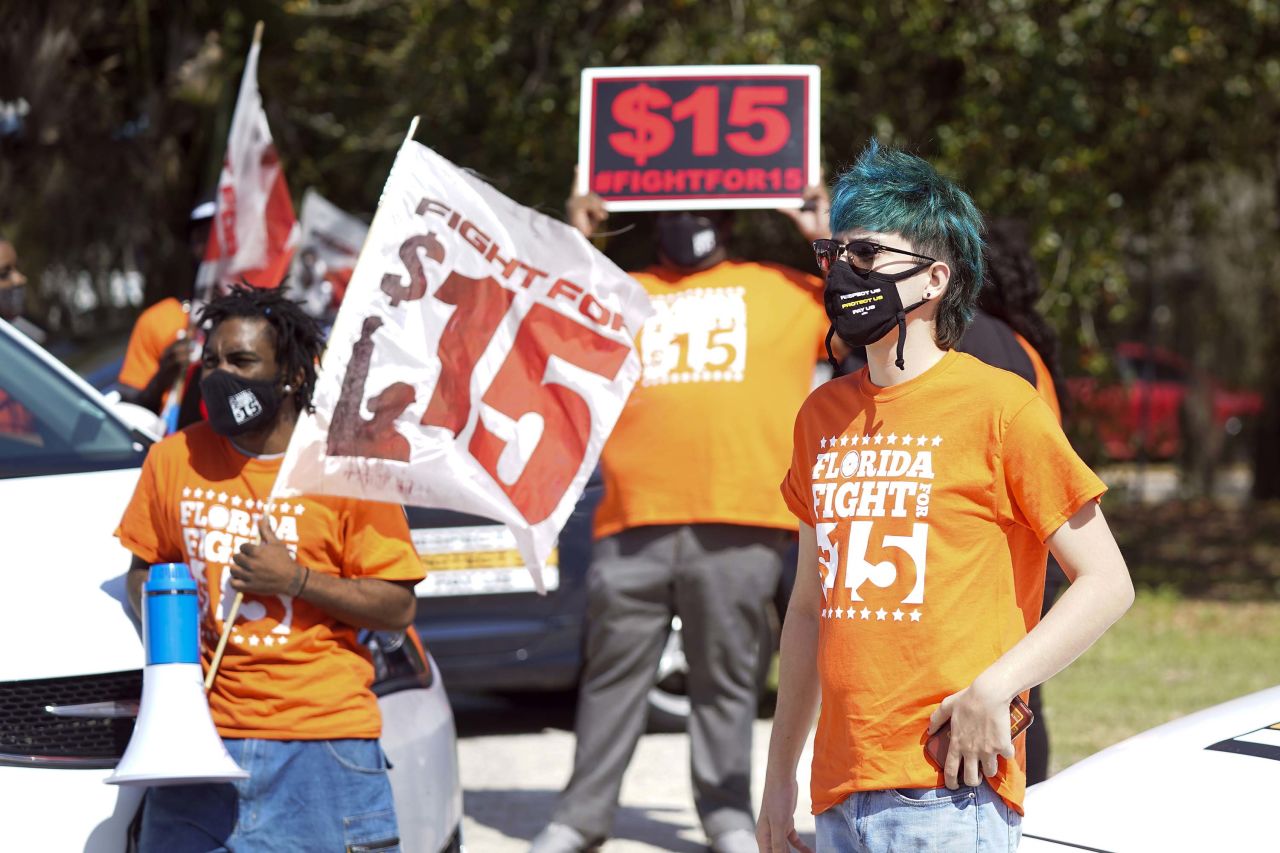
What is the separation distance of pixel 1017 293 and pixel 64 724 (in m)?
2.81

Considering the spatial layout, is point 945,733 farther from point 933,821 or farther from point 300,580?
point 300,580

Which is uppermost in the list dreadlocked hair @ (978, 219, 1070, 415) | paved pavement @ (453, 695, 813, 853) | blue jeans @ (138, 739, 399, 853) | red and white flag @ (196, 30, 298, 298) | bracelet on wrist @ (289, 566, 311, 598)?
red and white flag @ (196, 30, 298, 298)

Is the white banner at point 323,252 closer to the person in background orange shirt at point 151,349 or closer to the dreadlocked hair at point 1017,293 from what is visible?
the person in background orange shirt at point 151,349

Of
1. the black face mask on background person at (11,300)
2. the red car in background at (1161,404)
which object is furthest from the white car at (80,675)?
the red car in background at (1161,404)

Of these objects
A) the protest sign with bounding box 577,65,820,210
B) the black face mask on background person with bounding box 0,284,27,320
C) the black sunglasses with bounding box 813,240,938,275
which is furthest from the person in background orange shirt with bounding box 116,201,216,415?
the black sunglasses with bounding box 813,240,938,275

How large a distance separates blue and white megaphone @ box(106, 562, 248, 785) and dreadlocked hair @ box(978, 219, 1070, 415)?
2439mm

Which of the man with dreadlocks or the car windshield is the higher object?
the car windshield

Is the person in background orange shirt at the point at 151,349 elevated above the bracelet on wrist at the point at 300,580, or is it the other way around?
the person in background orange shirt at the point at 151,349

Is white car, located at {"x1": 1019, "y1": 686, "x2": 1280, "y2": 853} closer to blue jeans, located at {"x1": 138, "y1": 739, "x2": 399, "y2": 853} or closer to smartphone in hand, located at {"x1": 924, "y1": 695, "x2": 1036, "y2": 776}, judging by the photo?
smartphone in hand, located at {"x1": 924, "y1": 695, "x2": 1036, "y2": 776}

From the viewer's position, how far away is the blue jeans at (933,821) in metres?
2.61

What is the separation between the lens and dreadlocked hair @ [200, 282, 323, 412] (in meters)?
3.60

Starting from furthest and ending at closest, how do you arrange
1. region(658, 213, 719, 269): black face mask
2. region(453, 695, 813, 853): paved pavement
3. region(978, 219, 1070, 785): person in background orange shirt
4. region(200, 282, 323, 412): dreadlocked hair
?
region(453, 695, 813, 853): paved pavement < region(658, 213, 719, 269): black face mask < region(978, 219, 1070, 785): person in background orange shirt < region(200, 282, 323, 412): dreadlocked hair

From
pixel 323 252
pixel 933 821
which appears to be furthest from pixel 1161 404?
pixel 933 821

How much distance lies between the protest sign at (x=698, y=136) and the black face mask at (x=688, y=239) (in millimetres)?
57
